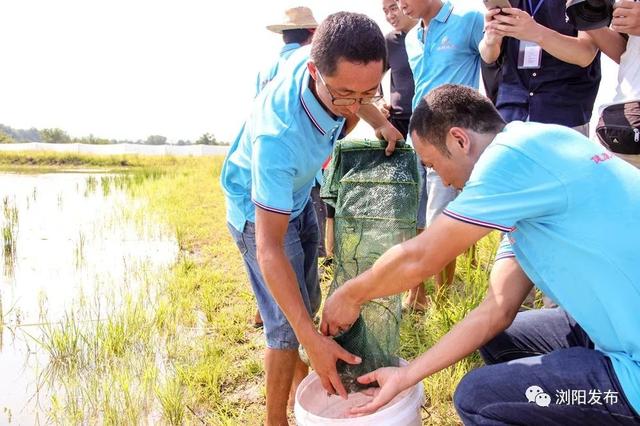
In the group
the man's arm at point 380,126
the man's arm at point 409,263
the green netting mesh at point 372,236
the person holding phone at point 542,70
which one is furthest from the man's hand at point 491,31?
the man's arm at point 409,263

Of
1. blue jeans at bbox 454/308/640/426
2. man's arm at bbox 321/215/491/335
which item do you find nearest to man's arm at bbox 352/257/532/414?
blue jeans at bbox 454/308/640/426

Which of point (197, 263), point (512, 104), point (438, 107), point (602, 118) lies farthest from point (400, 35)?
point (197, 263)

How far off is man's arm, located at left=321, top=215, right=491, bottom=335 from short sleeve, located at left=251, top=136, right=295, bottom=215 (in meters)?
0.35

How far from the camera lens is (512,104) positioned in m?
2.65

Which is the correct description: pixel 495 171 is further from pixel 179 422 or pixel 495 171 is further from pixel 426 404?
pixel 179 422

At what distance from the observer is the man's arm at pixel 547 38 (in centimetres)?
236

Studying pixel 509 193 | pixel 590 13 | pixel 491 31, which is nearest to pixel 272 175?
pixel 509 193

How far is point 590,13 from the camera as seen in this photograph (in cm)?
221

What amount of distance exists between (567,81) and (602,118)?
0.43 metres

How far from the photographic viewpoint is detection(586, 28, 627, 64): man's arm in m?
2.35

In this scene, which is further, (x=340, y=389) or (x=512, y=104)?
(x=512, y=104)

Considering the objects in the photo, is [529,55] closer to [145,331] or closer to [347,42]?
[347,42]

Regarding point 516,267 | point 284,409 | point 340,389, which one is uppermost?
point 516,267

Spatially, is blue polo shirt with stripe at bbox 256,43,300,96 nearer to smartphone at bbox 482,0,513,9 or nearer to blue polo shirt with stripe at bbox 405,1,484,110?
blue polo shirt with stripe at bbox 405,1,484,110
